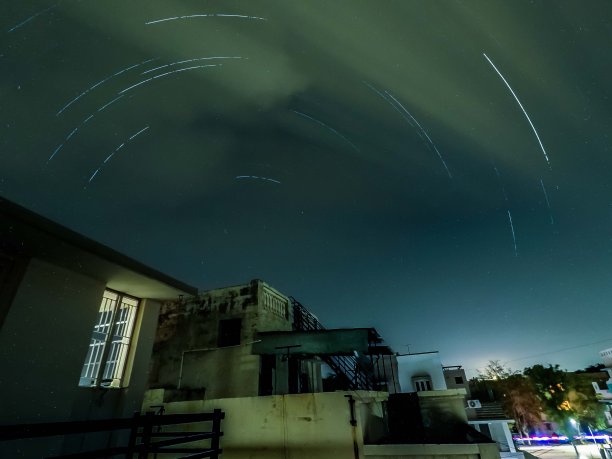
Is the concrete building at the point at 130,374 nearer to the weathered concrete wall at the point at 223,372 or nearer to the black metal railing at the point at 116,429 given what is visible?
the weathered concrete wall at the point at 223,372

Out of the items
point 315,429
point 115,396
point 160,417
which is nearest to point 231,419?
point 315,429

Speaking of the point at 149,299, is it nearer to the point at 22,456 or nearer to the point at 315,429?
the point at 22,456

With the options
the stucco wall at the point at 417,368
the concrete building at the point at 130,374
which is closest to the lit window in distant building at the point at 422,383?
the stucco wall at the point at 417,368

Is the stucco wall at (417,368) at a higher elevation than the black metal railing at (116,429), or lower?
higher

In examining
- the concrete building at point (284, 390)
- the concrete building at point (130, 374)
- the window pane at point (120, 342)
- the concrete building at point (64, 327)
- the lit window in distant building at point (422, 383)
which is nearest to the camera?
the concrete building at point (64, 327)

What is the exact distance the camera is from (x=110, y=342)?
882 cm

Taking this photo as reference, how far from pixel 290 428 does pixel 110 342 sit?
602cm

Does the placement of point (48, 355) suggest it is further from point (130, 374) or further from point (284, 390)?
point (284, 390)

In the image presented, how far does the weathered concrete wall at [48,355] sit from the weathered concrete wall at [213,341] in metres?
8.62

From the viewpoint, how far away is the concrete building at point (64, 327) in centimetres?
631

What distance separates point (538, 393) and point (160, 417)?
62130 millimetres

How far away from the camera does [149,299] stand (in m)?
9.89

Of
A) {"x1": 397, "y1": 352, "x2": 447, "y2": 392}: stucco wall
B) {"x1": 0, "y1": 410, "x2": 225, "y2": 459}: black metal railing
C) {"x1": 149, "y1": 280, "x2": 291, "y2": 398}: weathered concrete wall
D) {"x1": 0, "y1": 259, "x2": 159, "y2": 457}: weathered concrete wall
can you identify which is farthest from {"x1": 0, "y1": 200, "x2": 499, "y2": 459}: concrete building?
{"x1": 397, "y1": 352, "x2": 447, "y2": 392}: stucco wall

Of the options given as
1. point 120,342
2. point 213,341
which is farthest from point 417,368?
point 120,342
